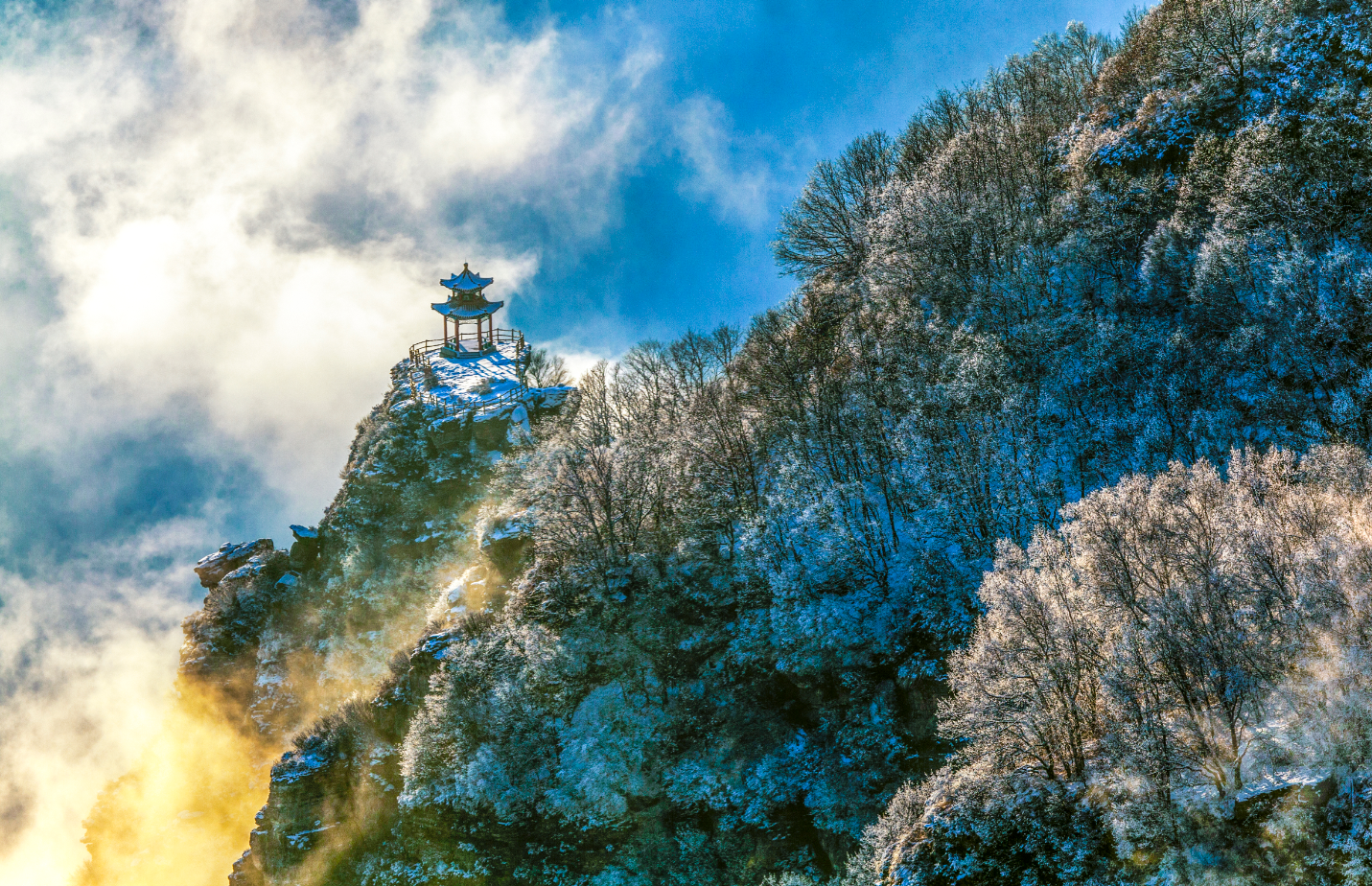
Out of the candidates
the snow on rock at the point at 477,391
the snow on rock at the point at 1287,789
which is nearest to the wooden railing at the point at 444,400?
the snow on rock at the point at 477,391

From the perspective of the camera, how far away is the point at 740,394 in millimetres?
63062

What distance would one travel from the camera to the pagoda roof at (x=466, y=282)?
9312cm

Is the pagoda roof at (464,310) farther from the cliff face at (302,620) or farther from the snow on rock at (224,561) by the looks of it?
the snow on rock at (224,561)

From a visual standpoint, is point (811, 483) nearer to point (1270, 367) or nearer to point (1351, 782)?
point (1270, 367)

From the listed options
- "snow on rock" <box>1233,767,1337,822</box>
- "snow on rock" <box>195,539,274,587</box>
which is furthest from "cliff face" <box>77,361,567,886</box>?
"snow on rock" <box>1233,767,1337,822</box>

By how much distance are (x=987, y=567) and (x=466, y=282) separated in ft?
235

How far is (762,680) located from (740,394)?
82.1ft

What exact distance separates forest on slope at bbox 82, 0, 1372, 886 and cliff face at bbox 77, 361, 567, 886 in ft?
29.1

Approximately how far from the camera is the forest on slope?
23438 mm

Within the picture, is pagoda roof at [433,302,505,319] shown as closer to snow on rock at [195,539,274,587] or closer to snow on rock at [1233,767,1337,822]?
snow on rock at [195,539,274,587]

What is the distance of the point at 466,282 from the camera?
308 feet

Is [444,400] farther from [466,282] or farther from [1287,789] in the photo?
[1287,789]

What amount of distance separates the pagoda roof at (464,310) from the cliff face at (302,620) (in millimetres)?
10340

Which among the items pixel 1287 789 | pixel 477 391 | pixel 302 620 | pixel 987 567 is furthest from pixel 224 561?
pixel 1287 789
